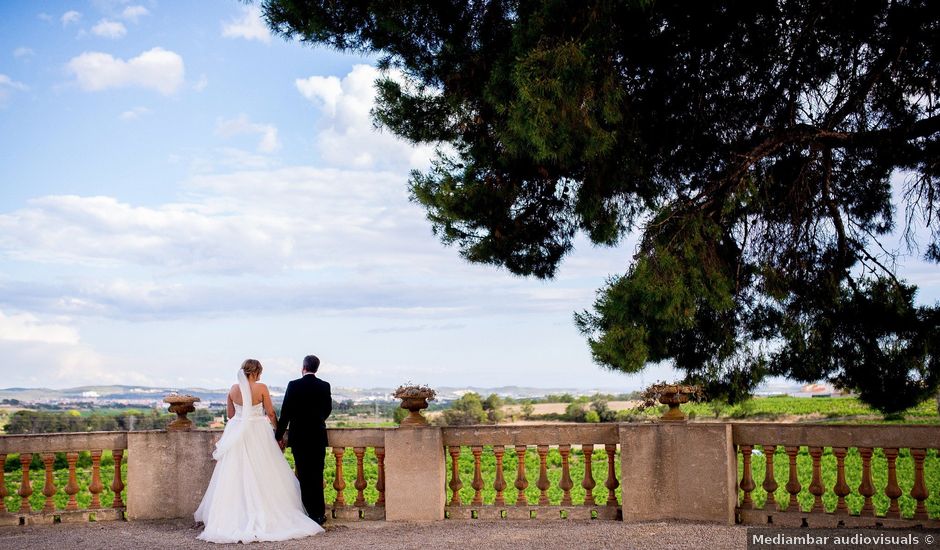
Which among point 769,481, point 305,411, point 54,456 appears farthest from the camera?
point 54,456

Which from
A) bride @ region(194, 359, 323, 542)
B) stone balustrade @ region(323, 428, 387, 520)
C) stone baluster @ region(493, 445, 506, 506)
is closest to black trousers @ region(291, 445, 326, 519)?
bride @ region(194, 359, 323, 542)

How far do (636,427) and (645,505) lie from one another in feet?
2.42

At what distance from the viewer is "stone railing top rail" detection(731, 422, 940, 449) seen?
7.36 m

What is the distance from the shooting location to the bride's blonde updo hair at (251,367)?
316 inches

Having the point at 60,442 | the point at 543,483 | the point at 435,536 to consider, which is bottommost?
the point at 435,536

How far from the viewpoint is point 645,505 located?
802 centimetres

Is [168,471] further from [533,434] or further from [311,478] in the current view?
[533,434]

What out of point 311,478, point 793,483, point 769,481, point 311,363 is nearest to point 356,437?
point 311,478

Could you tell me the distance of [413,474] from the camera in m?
8.40

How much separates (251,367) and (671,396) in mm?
3972

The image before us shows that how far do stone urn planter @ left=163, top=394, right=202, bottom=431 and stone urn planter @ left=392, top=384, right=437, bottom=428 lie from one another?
7.34 feet

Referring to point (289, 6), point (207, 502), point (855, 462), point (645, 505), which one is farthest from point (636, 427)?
point (855, 462)

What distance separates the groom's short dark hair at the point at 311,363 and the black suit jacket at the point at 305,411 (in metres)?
0.07

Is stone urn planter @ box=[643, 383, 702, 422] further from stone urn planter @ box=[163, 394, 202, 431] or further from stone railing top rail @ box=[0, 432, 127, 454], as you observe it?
stone railing top rail @ box=[0, 432, 127, 454]
